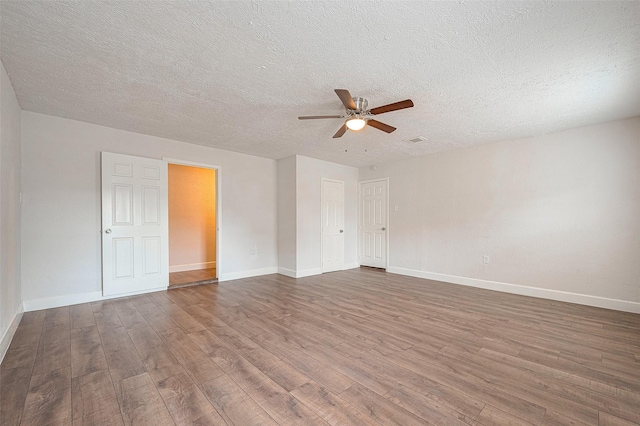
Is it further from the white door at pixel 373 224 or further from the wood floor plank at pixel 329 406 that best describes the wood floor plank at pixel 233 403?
the white door at pixel 373 224

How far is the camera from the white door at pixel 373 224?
645cm

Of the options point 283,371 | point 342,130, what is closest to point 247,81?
point 342,130

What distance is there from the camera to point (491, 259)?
478 cm

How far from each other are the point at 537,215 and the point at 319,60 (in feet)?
13.9

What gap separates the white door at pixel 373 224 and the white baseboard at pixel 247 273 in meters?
2.33

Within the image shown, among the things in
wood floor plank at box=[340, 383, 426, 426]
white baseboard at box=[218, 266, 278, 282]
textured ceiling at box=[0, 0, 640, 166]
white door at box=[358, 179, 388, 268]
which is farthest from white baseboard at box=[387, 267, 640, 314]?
wood floor plank at box=[340, 383, 426, 426]

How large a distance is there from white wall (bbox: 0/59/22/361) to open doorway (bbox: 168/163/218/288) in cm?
287

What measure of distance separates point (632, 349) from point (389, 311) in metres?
2.24

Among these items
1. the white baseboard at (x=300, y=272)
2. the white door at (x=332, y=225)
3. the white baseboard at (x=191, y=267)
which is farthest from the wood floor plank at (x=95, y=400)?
the white door at (x=332, y=225)

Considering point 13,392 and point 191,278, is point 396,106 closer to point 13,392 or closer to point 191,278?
Result: point 13,392

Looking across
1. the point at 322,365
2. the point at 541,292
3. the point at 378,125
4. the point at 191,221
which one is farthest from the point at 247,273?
the point at 541,292

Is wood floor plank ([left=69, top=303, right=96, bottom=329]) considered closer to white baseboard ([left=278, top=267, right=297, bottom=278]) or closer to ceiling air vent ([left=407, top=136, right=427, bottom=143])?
white baseboard ([left=278, top=267, right=297, bottom=278])

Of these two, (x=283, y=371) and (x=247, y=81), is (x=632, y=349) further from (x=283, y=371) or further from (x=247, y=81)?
(x=247, y=81)

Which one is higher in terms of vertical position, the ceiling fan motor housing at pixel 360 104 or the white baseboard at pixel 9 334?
the ceiling fan motor housing at pixel 360 104
